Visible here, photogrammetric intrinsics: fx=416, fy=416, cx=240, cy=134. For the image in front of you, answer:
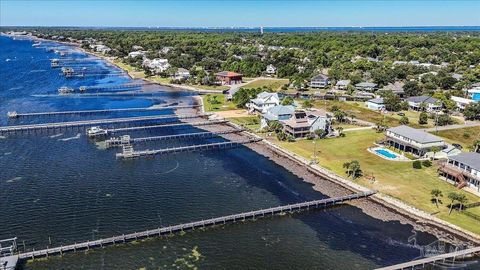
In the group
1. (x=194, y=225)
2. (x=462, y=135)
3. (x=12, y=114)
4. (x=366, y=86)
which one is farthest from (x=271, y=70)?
(x=194, y=225)

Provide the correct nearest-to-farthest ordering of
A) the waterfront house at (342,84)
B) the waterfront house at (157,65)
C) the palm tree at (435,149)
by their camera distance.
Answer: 1. the palm tree at (435,149)
2. the waterfront house at (342,84)
3. the waterfront house at (157,65)

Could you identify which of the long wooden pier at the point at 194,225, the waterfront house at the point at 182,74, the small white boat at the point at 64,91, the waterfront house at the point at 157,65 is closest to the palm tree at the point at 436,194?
the long wooden pier at the point at 194,225

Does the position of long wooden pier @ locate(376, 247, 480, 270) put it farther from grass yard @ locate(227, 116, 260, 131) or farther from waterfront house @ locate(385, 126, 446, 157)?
grass yard @ locate(227, 116, 260, 131)

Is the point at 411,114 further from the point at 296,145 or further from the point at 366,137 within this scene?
the point at 296,145

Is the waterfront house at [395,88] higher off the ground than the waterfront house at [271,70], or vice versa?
the waterfront house at [271,70]

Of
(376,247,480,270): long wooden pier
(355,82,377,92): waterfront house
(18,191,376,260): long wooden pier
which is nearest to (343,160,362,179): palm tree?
(18,191,376,260): long wooden pier

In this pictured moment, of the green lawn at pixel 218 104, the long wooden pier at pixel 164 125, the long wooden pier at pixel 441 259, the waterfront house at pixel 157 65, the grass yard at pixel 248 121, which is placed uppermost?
the waterfront house at pixel 157 65

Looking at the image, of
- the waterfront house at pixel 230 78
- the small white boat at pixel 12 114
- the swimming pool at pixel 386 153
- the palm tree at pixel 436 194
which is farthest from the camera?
the waterfront house at pixel 230 78

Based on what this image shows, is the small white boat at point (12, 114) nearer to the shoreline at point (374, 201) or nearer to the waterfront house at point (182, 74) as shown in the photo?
the shoreline at point (374, 201)
